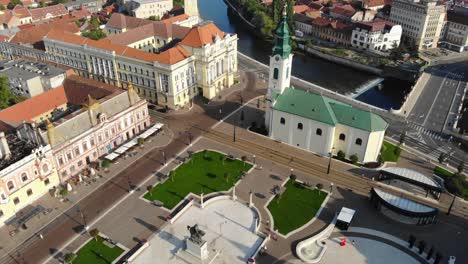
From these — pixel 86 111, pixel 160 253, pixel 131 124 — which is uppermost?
pixel 86 111

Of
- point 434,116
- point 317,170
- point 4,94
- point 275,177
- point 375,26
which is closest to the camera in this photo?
point 275,177

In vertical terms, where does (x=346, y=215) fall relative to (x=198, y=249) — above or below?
below

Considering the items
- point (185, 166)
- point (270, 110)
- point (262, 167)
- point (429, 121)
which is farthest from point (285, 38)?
point (429, 121)

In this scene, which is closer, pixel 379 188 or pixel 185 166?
pixel 379 188

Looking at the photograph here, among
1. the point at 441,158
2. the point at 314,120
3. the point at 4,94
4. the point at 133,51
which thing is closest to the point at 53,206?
the point at 4,94

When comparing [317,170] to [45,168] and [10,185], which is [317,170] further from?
[10,185]

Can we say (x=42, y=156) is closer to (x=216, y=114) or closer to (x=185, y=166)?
(x=185, y=166)
